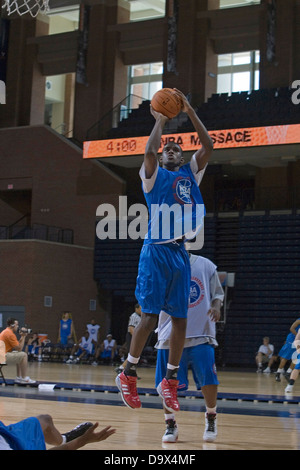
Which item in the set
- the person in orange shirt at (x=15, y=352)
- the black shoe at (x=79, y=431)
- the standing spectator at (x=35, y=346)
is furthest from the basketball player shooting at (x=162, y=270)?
the standing spectator at (x=35, y=346)

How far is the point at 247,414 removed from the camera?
889 centimetres

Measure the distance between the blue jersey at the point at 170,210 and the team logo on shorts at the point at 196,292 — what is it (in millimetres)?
1057

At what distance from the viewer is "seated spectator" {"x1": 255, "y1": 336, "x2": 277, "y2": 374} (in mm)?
22297

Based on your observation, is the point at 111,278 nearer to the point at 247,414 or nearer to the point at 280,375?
the point at 280,375

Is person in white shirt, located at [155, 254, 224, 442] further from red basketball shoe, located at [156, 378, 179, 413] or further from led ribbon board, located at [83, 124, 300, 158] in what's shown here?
led ribbon board, located at [83, 124, 300, 158]

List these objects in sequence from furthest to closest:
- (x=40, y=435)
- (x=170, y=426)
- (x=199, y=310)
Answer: (x=199, y=310)
(x=170, y=426)
(x=40, y=435)

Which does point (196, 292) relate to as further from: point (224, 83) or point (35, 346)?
point (224, 83)

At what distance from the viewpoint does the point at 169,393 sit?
568 centimetres

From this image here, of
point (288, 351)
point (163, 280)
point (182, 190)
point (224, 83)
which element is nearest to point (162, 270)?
point (163, 280)

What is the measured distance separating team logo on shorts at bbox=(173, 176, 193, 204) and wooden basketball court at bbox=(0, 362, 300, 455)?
1.90 metres

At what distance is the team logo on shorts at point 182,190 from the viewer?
5805 millimetres

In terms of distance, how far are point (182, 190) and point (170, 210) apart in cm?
20

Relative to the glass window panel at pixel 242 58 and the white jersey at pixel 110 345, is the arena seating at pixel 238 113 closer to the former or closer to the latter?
the glass window panel at pixel 242 58

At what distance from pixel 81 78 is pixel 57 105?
21.8 feet
